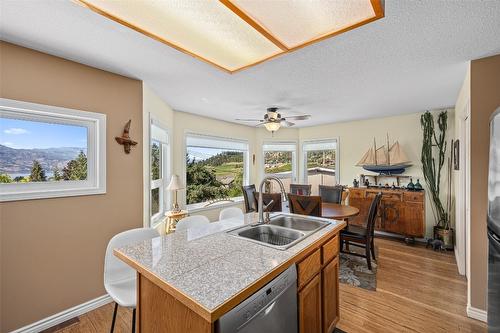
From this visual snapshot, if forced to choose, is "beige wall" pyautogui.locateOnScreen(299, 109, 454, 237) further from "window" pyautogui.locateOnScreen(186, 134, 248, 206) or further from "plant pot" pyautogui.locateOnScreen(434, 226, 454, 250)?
"window" pyautogui.locateOnScreen(186, 134, 248, 206)

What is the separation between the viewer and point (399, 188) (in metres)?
4.03

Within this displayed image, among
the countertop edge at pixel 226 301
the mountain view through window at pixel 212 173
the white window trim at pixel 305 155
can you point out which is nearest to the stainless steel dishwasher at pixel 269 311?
the countertop edge at pixel 226 301

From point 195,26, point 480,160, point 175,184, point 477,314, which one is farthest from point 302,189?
point 195,26

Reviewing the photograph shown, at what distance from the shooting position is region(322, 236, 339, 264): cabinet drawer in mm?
1610

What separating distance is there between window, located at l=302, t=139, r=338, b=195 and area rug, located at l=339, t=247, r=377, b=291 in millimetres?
2290

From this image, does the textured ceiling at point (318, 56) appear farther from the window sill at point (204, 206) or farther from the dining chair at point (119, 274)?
the window sill at point (204, 206)

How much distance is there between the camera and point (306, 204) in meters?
2.87

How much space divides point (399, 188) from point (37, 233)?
5.10 metres

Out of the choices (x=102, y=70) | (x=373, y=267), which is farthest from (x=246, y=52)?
(x=373, y=267)

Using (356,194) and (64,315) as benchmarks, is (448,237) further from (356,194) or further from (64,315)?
(64,315)

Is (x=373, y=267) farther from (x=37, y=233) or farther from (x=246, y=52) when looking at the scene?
(x=37, y=233)

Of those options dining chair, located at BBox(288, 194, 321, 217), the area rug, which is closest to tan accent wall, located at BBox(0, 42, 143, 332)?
dining chair, located at BBox(288, 194, 321, 217)

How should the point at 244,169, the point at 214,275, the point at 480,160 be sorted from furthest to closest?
the point at 244,169 < the point at 480,160 < the point at 214,275

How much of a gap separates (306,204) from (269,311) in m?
1.95
